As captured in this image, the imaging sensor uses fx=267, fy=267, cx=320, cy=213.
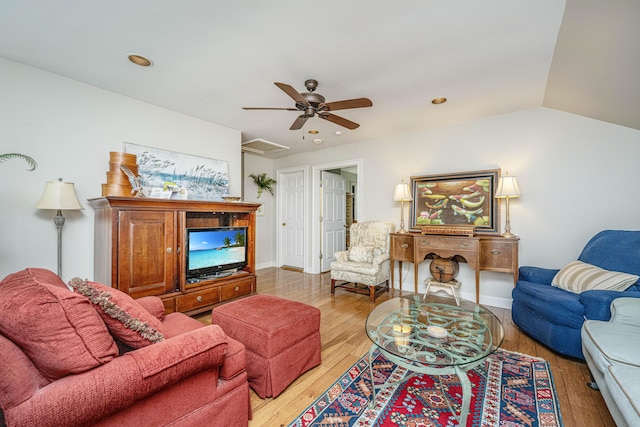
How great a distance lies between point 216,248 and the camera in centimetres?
332

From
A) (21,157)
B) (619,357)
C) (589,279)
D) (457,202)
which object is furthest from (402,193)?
(21,157)

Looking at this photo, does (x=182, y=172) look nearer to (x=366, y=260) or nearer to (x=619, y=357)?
(x=366, y=260)

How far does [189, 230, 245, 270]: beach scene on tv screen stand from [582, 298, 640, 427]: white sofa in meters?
3.39

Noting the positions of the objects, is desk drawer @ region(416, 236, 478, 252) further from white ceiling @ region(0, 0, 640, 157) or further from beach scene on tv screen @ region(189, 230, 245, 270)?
beach scene on tv screen @ region(189, 230, 245, 270)

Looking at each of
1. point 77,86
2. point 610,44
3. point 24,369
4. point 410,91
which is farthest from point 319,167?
point 24,369

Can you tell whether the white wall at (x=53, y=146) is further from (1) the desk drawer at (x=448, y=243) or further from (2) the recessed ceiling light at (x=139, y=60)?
(1) the desk drawer at (x=448, y=243)

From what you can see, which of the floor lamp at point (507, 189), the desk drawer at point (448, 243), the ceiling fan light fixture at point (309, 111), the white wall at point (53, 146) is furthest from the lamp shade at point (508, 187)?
the white wall at point (53, 146)

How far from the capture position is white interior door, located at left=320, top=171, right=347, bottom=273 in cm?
553

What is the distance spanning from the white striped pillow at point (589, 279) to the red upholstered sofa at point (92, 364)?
293 centimetres

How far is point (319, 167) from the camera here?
210 inches

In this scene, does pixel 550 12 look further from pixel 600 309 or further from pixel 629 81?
pixel 600 309

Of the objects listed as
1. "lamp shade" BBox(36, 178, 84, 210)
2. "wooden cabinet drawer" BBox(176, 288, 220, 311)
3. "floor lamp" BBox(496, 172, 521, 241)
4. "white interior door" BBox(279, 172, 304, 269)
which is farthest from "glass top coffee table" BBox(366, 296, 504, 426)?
"white interior door" BBox(279, 172, 304, 269)

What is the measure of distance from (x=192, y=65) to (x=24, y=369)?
2.42 meters

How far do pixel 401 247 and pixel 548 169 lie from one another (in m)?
2.00
